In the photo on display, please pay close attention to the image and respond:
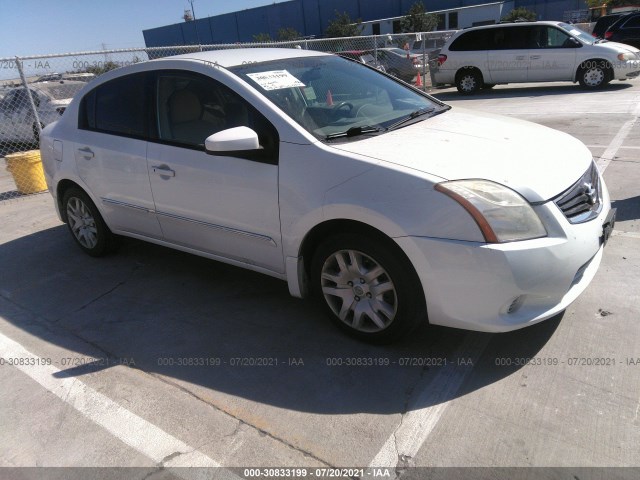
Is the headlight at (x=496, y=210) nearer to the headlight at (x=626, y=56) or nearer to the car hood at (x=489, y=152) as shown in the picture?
the car hood at (x=489, y=152)

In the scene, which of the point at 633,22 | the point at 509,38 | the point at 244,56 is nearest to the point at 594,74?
the point at 509,38

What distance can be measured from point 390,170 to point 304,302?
1.43 m

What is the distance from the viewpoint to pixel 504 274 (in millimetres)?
2605

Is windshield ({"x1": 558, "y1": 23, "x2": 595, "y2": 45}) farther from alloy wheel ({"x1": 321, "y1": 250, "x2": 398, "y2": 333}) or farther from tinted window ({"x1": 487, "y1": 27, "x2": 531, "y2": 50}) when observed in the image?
alloy wheel ({"x1": 321, "y1": 250, "x2": 398, "y2": 333})

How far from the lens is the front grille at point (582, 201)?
2822 mm

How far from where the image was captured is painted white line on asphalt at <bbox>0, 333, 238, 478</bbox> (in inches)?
99.2

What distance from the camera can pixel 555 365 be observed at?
2.92 metres

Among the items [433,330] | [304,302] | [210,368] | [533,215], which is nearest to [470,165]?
[533,215]

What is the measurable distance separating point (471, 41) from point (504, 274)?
43.1 feet

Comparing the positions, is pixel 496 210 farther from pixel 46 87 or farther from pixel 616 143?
pixel 46 87

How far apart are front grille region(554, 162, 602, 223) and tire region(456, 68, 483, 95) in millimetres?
12074

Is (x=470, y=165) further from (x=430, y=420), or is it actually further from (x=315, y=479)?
(x=315, y=479)

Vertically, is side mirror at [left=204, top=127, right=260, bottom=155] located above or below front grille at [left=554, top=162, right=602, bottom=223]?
above

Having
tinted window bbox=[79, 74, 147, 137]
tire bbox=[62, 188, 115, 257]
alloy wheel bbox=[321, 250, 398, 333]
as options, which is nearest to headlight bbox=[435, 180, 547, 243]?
alloy wheel bbox=[321, 250, 398, 333]
